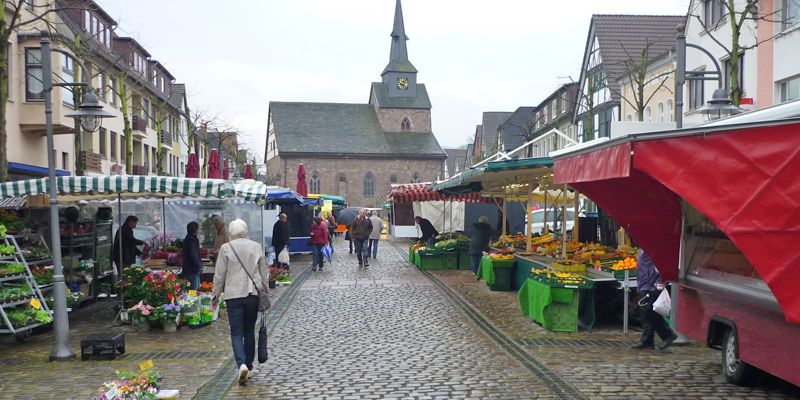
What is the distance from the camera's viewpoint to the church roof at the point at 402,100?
99188 mm

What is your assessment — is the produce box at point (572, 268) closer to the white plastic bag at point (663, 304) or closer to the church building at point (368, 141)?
the white plastic bag at point (663, 304)

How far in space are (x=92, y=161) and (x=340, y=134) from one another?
62073mm

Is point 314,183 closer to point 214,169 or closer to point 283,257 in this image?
point 214,169

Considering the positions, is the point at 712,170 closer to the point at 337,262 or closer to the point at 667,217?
the point at 667,217

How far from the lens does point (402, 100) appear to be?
325ft

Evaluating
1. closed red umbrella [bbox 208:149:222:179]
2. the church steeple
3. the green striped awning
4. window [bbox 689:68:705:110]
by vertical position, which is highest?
the church steeple

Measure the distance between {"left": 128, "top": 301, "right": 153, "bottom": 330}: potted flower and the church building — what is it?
79346 mm

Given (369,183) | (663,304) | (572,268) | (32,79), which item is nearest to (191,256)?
(572,268)

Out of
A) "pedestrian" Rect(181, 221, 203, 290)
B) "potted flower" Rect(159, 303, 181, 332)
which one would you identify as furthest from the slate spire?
"potted flower" Rect(159, 303, 181, 332)

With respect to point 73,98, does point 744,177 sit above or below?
below

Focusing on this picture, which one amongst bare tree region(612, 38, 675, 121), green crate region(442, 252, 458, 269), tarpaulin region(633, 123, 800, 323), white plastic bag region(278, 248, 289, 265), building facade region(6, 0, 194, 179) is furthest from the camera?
building facade region(6, 0, 194, 179)

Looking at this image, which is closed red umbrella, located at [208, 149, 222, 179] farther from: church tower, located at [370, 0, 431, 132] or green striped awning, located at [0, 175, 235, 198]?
church tower, located at [370, 0, 431, 132]

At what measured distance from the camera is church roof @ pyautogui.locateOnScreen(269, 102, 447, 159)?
95625 millimetres

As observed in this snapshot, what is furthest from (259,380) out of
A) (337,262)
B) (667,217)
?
(337,262)
